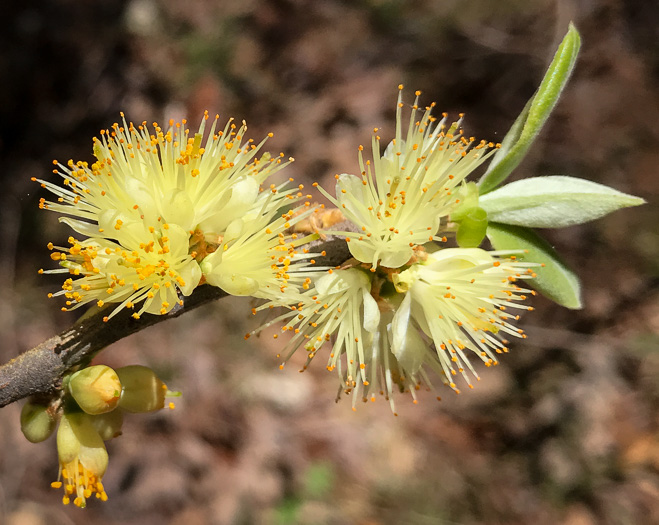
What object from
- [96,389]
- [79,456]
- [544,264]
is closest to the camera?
[96,389]

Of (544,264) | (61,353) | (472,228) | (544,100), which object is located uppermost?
(544,100)

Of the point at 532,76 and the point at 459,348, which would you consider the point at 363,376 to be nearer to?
the point at 459,348

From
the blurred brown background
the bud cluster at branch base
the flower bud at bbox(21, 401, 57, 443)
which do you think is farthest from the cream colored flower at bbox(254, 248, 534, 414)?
the blurred brown background

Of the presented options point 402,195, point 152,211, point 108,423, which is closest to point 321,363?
point 108,423

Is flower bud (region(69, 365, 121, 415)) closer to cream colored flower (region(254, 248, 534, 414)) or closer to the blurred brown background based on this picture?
cream colored flower (region(254, 248, 534, 414))

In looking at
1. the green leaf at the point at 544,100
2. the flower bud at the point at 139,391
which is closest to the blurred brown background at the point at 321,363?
the flower bud at the point at 139,391

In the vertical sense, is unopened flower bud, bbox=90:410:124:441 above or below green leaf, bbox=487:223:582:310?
below

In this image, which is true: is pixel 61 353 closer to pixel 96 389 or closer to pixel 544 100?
pixel 96 389
